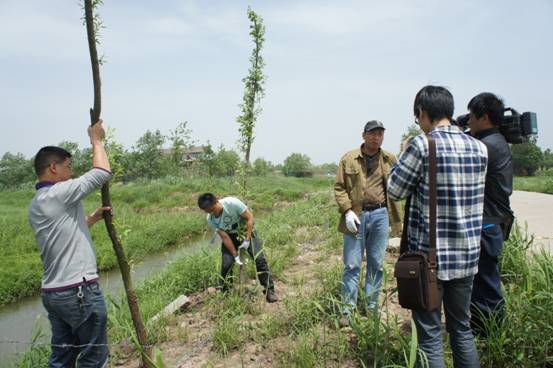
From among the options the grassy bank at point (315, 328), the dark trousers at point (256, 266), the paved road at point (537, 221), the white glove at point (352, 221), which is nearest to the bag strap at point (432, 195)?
the grassy bank at point (315, 328)

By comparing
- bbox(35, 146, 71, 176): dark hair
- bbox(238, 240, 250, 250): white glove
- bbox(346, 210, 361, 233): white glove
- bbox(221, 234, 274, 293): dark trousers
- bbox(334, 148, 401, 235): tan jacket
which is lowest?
bbox(221, 234, 274, 293): dark trousers

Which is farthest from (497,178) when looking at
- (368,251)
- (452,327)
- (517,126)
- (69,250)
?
(69,250)

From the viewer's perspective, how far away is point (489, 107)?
2.71 metres

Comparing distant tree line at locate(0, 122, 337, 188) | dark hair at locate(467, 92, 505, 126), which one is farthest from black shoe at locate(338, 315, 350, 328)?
distant tree line at locate(0, 122, 337, 188)

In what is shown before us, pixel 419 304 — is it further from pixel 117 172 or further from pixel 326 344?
pixel 117 172

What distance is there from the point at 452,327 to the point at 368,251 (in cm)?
127

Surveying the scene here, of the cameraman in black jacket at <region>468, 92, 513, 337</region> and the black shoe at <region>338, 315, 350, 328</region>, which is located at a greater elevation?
the cameraman in black jacket at <region>468, 92, 513, 337</region>

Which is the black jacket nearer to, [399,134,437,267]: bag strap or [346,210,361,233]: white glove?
[399,134,437,267]: bag strap

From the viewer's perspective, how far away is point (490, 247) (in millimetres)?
2662

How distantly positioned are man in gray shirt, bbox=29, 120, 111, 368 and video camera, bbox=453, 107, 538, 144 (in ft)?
8.34

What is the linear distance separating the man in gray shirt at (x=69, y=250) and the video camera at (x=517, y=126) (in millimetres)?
2542

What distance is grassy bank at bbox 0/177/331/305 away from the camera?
7.48 metres

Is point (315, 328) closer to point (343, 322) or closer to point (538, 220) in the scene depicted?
point (343, 322)

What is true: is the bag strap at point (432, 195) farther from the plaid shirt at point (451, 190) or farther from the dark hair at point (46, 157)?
the dark hair at point (46, 157)
